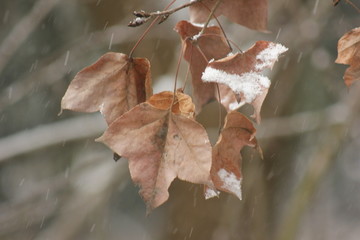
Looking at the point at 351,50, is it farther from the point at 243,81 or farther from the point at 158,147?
the point at 158,147

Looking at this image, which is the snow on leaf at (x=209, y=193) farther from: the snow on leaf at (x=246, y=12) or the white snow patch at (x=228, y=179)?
the snow on leaf at (x=246, y=12)

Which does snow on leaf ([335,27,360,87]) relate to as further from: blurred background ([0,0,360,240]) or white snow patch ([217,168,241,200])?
blurred background ([0,0,360,240])

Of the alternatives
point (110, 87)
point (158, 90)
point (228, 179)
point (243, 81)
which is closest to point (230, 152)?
point (228, 179)

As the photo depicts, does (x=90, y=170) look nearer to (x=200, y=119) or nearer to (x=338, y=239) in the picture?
(x=200, y=119)

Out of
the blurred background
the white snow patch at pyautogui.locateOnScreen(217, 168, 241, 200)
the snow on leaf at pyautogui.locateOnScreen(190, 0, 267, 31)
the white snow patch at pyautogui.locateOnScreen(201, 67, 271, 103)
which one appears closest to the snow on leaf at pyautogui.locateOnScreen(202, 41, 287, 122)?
the white snow patch at pyautogui.locateOnScreen(201, 67, 271, 103)

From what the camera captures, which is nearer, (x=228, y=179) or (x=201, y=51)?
(x=228, y=179)

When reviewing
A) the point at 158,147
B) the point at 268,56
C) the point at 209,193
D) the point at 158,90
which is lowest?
the point at 158,90
